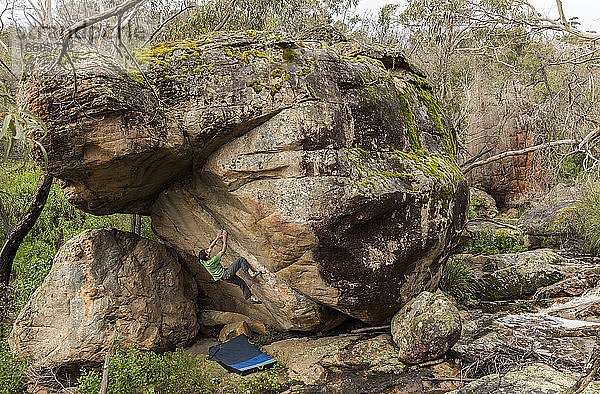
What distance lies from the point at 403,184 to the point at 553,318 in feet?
14.0

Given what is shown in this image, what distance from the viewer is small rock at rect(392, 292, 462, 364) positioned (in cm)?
685

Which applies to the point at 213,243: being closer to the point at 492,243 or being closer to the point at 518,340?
the point at 518,340

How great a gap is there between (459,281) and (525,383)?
192 inches

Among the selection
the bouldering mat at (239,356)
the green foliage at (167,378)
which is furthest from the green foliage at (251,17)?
the green foliage at (167,378)

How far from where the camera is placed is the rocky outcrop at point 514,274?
10555 mm

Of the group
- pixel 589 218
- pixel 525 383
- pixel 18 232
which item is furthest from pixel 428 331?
pixel 589 218

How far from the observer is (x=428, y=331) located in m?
6.87

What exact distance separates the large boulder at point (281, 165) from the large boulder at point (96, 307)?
2.55ft

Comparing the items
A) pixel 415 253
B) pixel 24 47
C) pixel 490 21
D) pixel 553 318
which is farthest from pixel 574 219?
pixel 24 47

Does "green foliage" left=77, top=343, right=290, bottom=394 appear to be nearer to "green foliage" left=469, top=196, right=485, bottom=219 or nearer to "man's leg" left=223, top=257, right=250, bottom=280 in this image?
"man's leg" left=223, top=257, right=250, bottom=280

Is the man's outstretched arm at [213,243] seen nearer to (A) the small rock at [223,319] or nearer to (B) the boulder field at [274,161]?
(B) the boulder field at [274,161]

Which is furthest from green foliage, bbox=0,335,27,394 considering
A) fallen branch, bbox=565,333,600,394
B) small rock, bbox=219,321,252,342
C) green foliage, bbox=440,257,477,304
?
green foliage, bbox=440,257,477,304

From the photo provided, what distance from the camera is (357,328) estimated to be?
8250 millimetres

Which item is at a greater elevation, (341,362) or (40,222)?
(40,222)
